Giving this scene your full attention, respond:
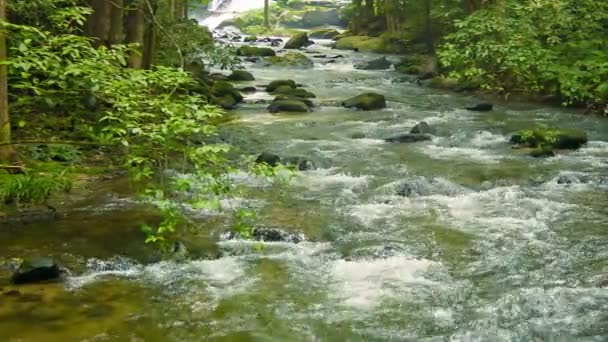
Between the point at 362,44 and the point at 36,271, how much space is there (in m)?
32.2

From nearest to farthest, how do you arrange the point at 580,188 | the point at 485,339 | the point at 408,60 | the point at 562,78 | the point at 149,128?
1. the point at 149,128
2. the point at 485,339
3. the point at 580,188
4. the point at 562,78
5. the point at 408,60

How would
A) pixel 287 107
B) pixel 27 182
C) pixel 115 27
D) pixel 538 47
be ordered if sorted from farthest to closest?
1. pixel 287 107
2. pixel 538 47
3. pixel 115 27
4. pixel 27 182

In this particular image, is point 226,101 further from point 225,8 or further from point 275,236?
point 225,8

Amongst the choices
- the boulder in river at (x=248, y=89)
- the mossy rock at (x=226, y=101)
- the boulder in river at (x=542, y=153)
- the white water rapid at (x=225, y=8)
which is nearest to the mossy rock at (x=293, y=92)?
the boulder in river at (x=248, y=89)

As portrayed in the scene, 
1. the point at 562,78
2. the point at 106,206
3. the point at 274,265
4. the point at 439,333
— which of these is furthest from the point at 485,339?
the point at 562,78

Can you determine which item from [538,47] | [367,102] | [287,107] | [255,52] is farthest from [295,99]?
[255,52]

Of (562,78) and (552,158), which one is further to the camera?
(562,78)

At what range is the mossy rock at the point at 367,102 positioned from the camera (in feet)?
57.5

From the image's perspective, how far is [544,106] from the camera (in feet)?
58.4

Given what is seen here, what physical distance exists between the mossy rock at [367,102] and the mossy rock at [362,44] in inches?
→ 680

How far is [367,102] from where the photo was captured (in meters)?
17.6

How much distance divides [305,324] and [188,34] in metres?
12.9

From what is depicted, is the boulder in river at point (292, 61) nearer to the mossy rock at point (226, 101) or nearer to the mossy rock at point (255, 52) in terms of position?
the mossy rock at point (255, 52)

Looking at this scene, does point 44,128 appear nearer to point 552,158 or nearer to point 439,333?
point 439,333
